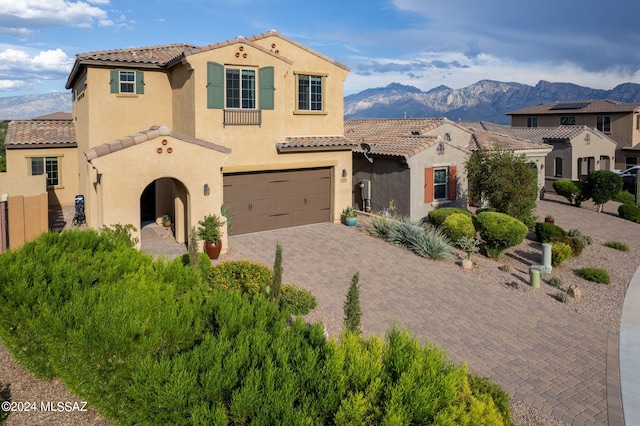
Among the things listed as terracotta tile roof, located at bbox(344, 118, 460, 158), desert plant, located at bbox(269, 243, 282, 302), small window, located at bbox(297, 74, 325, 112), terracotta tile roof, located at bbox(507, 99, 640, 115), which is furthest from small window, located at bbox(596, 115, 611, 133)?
desert plant, located at bbox(269, 243, 282, 302)

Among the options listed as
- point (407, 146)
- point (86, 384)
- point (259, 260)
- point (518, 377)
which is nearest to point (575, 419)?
point (518, 377)

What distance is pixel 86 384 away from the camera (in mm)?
→ 6219

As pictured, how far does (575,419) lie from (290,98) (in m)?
15.7

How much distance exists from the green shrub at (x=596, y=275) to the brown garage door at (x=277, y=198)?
10161mm

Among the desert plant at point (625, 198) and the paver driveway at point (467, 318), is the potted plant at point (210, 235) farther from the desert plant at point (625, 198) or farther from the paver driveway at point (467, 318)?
the desert plant at point (625, 198)

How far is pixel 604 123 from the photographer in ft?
145

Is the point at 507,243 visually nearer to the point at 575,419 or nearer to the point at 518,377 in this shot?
the point at 518,377

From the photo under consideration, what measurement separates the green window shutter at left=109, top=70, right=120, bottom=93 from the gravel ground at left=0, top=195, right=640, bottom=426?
36.9ft

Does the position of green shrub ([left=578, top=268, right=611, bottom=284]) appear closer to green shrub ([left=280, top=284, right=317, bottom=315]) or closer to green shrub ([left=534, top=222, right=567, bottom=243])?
green shrub ([left=534, top=222, right=567, bottom=243])

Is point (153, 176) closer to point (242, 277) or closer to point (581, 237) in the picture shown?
point (242, 277)

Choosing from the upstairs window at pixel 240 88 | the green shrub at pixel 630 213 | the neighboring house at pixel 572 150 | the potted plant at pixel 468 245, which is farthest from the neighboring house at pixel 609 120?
the upstairs window at pixel 240 88

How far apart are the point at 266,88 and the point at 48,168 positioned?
12.2 metres

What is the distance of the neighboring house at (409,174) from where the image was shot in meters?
22.0

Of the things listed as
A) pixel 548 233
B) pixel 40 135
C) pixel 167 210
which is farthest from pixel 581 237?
pixel 40 135
